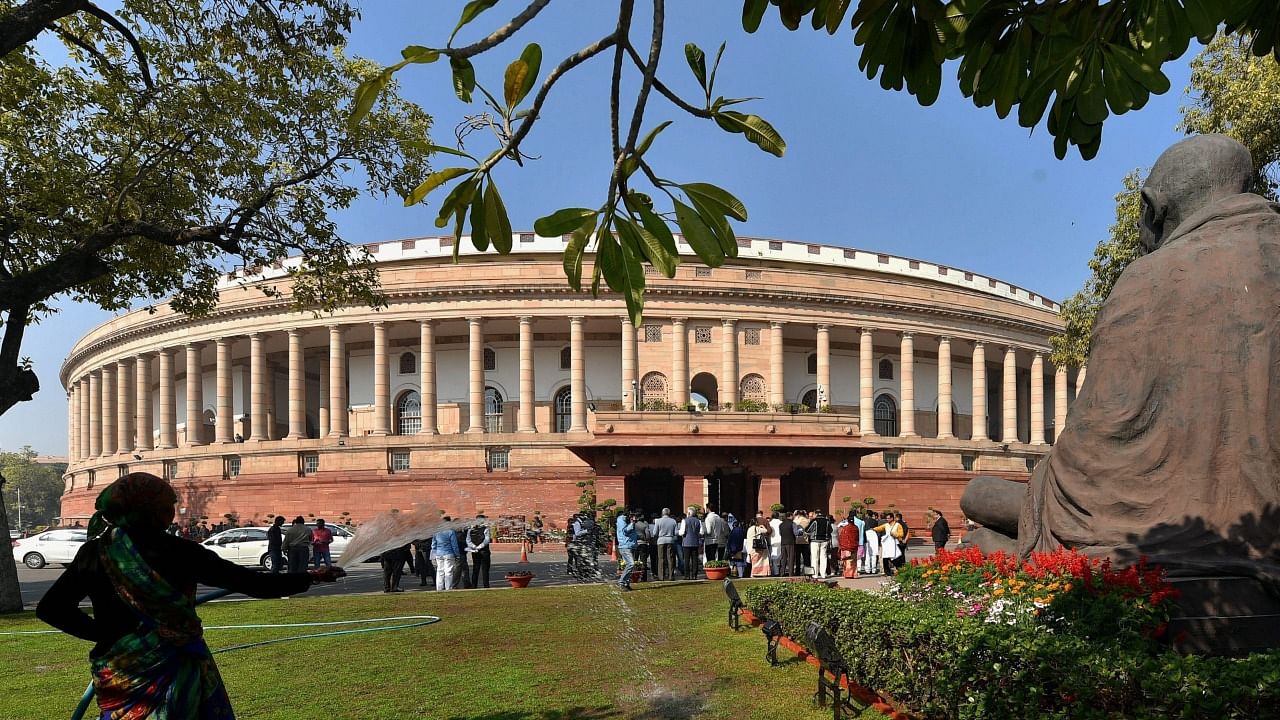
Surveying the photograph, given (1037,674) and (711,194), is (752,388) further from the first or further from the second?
(711,194)

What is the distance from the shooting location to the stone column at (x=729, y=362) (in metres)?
43.1

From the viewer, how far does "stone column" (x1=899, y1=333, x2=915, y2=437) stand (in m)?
46.2

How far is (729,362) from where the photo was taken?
43.1m

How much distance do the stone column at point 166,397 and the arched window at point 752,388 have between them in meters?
34.4

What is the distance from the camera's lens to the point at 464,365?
153 feet

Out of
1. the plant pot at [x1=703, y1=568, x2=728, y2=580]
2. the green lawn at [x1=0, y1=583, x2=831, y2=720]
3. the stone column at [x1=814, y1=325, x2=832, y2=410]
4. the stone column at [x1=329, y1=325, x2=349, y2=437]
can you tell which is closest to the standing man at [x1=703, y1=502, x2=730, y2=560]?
the plant pot at [x1=703, y1=568, x2=728, y2=580]

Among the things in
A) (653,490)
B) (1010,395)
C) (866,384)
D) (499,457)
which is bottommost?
(653,490)

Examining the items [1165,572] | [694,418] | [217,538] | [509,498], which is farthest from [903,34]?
[509,498]

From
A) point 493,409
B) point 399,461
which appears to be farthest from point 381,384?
point 493,409

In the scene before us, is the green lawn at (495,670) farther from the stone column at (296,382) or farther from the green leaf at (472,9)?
the stone column at (296,382)

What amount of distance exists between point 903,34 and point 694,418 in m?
28.7

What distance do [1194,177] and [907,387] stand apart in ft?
139

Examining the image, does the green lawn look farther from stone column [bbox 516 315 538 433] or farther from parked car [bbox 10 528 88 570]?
stone column [bbox 516 315 538 433]

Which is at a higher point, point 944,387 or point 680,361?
point 680,361
